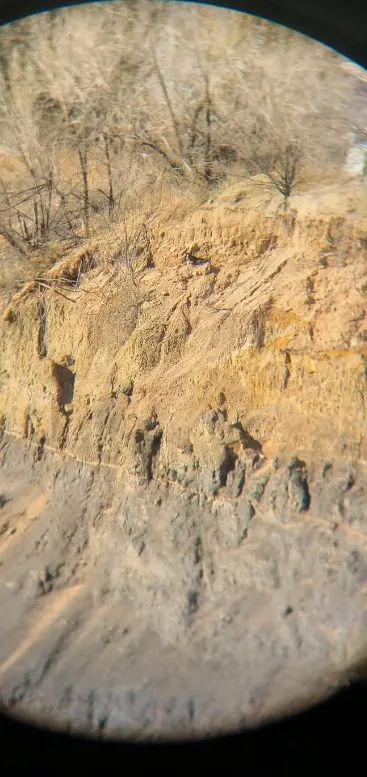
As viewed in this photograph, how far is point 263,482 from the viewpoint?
13.3ft

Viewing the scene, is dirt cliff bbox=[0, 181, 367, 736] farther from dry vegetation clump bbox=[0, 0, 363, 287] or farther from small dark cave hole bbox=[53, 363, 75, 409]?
dry vegetation clump bbox=[0, 0, 363, 287]

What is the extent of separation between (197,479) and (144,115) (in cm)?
261

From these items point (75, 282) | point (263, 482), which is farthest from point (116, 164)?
point (263, 482)

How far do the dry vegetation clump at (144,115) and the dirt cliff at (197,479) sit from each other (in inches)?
9.2

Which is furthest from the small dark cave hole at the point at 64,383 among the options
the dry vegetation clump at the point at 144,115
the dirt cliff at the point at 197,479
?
the dry vegetation clump at the point at 144,115

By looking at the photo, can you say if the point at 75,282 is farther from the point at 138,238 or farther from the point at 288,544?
the point at 288,544

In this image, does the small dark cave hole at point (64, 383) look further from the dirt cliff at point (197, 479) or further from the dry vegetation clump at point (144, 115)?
the dry vegetation clump at point (144, 115)

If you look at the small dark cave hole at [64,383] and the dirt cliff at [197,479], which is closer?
the dirt cliff at [197,479]

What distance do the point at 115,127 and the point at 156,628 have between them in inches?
139

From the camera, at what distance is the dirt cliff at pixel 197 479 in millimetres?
3691

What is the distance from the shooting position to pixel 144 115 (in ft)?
15.0

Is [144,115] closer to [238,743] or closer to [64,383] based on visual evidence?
A: [64,383]

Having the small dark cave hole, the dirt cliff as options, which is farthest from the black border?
the small dark cave hole

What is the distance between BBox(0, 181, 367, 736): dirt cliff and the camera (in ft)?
12.1
